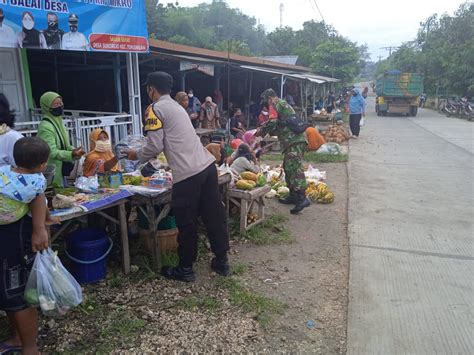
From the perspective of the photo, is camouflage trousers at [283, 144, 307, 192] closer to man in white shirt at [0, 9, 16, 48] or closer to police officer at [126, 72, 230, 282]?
police officer at [126, 72, 230, 282]

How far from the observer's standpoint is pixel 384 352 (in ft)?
9.35

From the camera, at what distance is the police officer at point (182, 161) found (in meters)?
3.42

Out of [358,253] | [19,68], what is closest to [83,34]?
[19,68]

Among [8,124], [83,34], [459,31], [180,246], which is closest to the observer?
[8,124]

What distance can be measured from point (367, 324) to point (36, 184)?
260 cm

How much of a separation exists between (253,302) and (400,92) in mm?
22279

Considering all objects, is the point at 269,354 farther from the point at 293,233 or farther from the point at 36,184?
the point at 293,233

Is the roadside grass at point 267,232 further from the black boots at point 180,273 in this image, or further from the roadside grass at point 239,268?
the black boots at point 180,273

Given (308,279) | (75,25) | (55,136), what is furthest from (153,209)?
(75,25)

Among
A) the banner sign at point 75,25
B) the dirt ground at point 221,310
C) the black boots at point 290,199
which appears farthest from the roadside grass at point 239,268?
the banner sign at point 75,25

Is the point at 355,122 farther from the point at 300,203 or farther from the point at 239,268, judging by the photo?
the point at 239,268

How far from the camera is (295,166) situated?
584cm

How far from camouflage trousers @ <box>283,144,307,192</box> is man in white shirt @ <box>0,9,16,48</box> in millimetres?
3790

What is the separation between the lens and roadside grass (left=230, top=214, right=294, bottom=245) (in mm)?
4801
